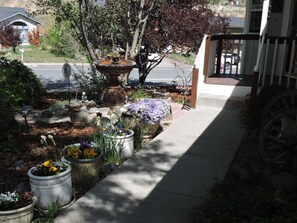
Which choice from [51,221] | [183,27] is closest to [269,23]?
[183,27]

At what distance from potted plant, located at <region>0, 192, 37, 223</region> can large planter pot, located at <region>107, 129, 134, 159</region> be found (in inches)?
70.9

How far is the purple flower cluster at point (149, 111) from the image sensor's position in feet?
19.5

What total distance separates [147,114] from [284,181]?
2.70m

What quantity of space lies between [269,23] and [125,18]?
3927 mm

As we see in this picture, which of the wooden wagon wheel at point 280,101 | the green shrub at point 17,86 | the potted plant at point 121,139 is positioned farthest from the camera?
the green shrub at point 17,86

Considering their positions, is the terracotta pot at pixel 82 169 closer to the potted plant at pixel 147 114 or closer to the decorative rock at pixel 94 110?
the potted plant at pixel 147 114

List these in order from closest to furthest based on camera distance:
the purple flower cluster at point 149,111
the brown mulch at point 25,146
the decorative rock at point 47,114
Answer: the brown mulch at point 25,146 → the purple flower cluster at point 149,111 → the decorative rock at point 47,114

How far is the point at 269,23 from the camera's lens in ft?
29.0

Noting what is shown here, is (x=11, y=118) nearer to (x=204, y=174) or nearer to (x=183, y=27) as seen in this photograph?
(x=204, y=174)

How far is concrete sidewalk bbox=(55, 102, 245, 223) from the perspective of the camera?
135 inches

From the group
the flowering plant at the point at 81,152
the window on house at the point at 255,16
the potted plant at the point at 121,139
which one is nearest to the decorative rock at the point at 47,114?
the potted plant at the point at 121,139

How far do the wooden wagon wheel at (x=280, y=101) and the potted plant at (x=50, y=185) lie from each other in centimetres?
337

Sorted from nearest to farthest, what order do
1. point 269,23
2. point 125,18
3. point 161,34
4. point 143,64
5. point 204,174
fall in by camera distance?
point 204,174 → point 269,23 → point 125,18 → point 161,34 → point 143,64

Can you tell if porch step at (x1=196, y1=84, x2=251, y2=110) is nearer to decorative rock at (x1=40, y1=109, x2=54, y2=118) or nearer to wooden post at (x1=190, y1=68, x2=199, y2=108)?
wooden post at (x1=190, y1=68, x2=199, y2=108)
